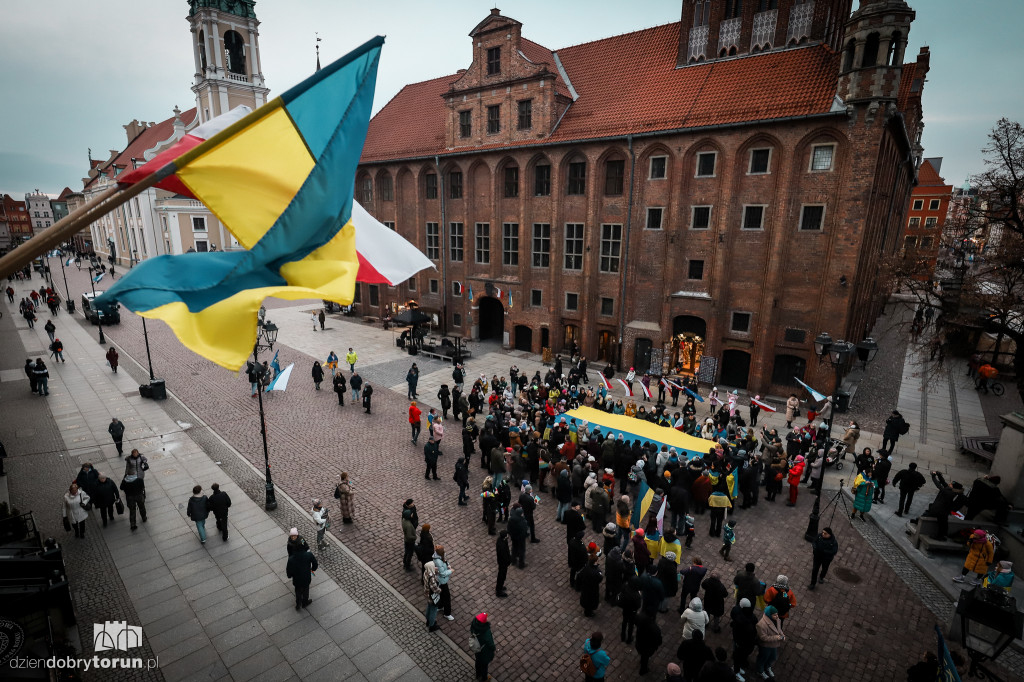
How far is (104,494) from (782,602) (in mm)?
14896

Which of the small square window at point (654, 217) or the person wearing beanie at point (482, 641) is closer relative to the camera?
the person wearing beanie at point (482, 641)

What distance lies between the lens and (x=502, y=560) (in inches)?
387

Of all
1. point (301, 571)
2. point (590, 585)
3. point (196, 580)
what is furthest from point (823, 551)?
point (196, 580)

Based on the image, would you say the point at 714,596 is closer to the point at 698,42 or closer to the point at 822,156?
the point at 822,156

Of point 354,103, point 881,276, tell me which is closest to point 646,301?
point 354,103

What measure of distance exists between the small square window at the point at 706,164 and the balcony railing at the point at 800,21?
6696mm

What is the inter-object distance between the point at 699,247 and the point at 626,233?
382 centimetres

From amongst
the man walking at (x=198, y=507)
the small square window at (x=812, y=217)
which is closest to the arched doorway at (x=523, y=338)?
the small square window at (x=812, y=217)

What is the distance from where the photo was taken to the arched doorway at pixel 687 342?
24.7 meters

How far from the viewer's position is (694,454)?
13.9 m

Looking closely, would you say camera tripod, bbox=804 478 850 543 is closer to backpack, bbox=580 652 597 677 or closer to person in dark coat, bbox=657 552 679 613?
person in dark coat, bbox=657 552 679 613

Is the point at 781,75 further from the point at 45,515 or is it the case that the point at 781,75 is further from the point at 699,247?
the point at 45,515

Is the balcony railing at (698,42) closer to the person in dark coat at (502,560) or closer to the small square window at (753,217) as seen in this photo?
the small square window at (753,217)

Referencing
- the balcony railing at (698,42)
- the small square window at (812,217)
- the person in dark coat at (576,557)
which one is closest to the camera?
the person in dark coat at (576,557)
